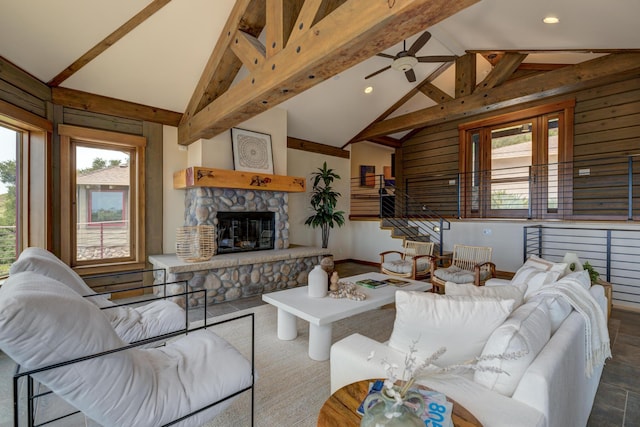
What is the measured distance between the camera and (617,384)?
7.35 feet

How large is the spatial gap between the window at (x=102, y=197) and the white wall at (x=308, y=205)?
2.80 meters

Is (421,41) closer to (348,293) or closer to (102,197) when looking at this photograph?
(348,293)

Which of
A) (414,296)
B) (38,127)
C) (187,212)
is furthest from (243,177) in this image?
(414,296)

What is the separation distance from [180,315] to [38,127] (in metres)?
3.07

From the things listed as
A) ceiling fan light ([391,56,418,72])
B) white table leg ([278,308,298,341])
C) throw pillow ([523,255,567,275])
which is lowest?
white table leg ([278,308,298,341])

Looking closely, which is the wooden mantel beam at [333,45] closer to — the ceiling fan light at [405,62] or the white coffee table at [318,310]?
the white coffee table at [318,310]

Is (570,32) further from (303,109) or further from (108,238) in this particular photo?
(108,238)

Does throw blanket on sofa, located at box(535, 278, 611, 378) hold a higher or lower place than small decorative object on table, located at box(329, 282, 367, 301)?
higher

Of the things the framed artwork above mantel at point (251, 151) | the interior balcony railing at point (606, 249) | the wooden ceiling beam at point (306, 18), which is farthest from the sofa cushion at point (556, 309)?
the framed artwork above mantel at point (251, 151)

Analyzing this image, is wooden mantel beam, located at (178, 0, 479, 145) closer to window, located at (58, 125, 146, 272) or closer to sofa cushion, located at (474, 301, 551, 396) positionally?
sofa cushion, located at (474, 301, 551, 396)

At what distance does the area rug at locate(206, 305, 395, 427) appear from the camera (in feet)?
6.05

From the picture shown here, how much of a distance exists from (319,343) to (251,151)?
3364 millimetres

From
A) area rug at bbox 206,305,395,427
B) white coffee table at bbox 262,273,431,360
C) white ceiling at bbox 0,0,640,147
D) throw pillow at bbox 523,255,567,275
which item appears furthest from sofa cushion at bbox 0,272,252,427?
white ceiling at bbox 0,0,640,147

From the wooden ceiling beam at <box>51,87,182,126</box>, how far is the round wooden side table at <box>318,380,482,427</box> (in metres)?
4.68
